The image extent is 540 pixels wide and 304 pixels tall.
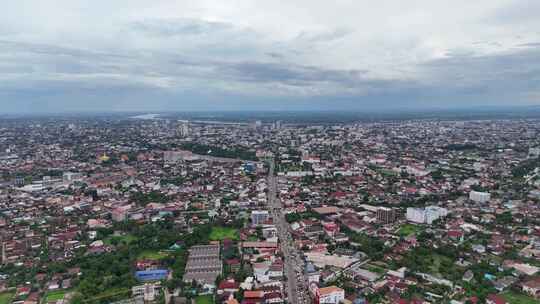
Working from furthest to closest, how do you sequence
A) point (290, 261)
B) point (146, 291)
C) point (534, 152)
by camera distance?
point (534, 152) → point (290, 261) → point (146, 291)

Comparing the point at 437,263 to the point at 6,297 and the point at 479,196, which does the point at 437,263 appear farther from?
the point at 6,297

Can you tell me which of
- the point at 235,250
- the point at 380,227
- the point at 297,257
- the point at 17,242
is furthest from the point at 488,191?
the point at 17,242

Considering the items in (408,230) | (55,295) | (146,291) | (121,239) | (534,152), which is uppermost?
(534,152)

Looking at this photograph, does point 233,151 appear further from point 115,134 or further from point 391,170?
point 115,134

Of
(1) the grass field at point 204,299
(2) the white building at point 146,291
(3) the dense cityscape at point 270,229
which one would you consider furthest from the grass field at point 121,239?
(1) the grass field at point 204,299

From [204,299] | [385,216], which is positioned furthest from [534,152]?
[204,299]

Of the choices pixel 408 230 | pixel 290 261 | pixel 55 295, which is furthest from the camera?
pixel 408 230

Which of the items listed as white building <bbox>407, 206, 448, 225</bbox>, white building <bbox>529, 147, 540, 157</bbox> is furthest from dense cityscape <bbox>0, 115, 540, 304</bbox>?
white building <bbox>529, 147, 540, 157</bbox>
